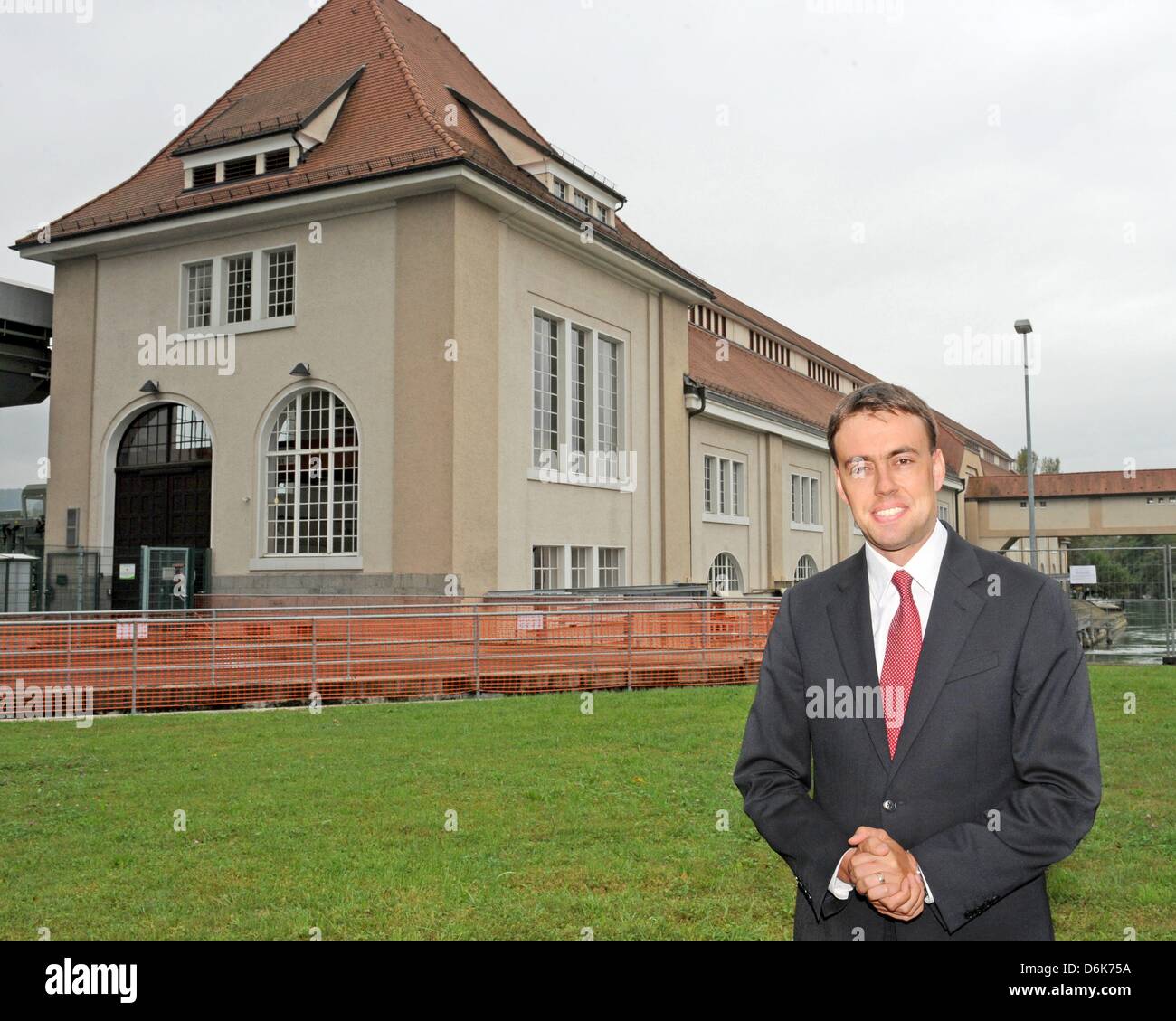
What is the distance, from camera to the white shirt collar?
253cm

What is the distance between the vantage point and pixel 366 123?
2319 centimetres

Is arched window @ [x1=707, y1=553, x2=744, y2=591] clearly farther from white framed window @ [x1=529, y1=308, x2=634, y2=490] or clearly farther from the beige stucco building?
white framed window @ [x1=529, y1=308, x2=634, y2=490]

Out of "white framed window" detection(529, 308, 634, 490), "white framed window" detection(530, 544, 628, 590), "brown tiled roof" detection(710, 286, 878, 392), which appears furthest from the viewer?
"brown tiled roof" detection(710, 286, 878, 392)

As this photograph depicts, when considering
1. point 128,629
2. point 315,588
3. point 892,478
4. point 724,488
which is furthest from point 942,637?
point 724,488

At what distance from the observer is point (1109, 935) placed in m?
5.27

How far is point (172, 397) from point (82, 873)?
1928cm

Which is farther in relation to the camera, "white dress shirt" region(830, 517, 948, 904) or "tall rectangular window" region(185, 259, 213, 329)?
"tall rectangular window" region(185, 259, 213, 329)

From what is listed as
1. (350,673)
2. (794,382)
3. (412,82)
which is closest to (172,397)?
(412,82)

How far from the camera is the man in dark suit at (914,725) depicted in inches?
88.9

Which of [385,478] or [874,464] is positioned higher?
[385,478]

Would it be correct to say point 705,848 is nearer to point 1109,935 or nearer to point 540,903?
point 540,903

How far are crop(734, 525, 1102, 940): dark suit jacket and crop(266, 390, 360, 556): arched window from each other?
19600 millimetres

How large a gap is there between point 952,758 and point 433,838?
527 centimetres

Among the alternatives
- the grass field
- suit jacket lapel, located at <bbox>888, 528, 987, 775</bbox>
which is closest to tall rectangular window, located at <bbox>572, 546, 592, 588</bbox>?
the grass field
